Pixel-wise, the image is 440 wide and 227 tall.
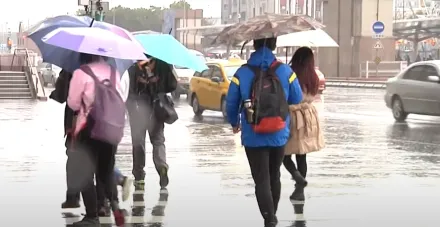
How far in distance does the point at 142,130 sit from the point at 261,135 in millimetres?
2710

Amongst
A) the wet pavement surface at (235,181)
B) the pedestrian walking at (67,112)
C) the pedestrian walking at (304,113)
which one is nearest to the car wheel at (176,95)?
the wet pavement surface at (235,181)

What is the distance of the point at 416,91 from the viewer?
19.9 meters

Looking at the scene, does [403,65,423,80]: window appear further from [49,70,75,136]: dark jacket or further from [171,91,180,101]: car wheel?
[49,70,75,136]: dark jacket

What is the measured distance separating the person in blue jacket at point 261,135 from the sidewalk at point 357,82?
35.6 metres

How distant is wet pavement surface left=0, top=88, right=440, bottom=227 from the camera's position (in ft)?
26.6

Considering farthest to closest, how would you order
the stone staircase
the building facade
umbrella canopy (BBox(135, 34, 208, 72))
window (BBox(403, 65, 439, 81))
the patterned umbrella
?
the building facade
the stone staircase
window (BBox(403, 65, 439, 81))
umbrella canopy (BBox(135, 34, 208, 72))
the patterned umbrella

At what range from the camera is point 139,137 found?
368 inches

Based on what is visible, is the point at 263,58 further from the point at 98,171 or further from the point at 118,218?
the point at 118,218

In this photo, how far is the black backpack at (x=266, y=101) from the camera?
680cm

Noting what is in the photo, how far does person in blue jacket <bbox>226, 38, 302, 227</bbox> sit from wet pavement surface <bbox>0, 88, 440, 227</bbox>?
0.86 metres

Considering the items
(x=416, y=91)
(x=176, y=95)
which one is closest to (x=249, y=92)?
(x=416, y=91)

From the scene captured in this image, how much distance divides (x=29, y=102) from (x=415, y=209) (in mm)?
23715

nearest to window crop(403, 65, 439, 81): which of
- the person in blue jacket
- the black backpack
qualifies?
the person in blue jacket

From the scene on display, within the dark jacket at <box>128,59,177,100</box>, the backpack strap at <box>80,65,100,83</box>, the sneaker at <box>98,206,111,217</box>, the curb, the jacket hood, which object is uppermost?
the jacket hood
